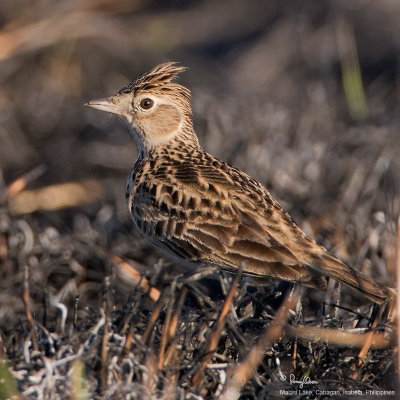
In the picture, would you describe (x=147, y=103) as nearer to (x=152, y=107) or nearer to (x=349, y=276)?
(x=152, y=107)

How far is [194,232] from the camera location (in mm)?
5746

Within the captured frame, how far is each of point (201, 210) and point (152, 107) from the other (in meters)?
1.38

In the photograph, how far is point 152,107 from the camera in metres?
6.85

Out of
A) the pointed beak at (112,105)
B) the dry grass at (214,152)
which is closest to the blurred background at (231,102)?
the dry grass at (214,152)

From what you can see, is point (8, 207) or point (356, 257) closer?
point (356, 257)

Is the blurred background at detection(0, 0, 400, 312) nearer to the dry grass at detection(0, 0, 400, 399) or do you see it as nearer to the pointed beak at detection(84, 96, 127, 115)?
the dry grass at detection(0, 0, 400, 399)

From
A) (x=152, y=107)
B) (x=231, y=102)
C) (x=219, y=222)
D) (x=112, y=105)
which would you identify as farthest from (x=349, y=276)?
(x=231, y=102)

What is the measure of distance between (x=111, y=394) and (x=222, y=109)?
5292 mm

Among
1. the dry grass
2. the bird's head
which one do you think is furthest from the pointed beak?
the dry grass

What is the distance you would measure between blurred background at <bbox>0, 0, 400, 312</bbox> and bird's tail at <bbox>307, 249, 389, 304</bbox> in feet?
3.54

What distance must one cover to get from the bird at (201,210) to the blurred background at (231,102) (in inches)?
43.1

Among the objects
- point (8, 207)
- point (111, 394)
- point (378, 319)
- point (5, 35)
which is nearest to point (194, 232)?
point (378, 319)

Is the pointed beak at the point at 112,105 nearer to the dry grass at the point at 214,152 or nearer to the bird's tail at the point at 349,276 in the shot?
the dry grass at the point at 214,152

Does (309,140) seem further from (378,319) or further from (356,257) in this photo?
(378,319)
